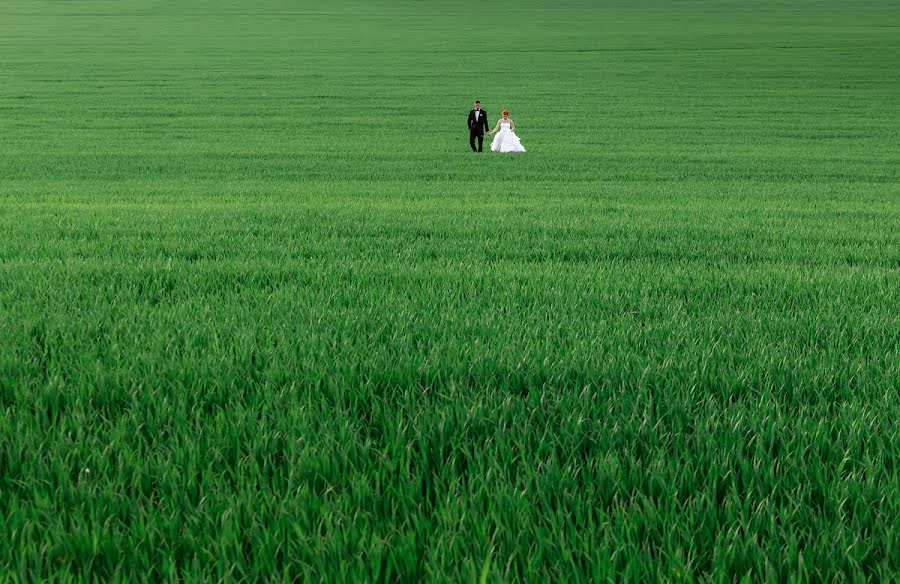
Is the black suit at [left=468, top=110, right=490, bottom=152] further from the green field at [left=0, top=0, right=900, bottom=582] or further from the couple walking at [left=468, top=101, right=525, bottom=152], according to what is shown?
the green field at [left=0, top=0, right=900, bottom=582]

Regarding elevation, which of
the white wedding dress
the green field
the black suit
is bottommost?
the green field

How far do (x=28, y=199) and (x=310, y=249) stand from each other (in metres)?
7.62

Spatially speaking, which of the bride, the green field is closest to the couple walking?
the bride

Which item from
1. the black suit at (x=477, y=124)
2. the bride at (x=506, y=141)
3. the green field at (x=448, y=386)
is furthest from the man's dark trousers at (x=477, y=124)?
the green field at (x=448, y=386)

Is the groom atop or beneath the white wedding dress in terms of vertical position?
atop

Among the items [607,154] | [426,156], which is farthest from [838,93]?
[426,156]

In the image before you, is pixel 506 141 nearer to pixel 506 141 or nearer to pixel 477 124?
pixel 506 141

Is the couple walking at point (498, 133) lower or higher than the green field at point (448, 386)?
higher

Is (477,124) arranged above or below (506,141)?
above

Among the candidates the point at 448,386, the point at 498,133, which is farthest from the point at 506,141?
the point at 448,386

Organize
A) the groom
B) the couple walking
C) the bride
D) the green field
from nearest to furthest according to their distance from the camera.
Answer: the green field
the groom
the couple walking
the bride

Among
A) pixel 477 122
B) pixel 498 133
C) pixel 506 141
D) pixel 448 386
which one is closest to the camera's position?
pixel 448 386

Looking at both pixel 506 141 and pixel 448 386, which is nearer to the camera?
pixel 448 386

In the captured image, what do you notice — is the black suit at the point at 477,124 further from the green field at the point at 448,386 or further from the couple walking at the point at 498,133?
the green field at the point at 448,386
